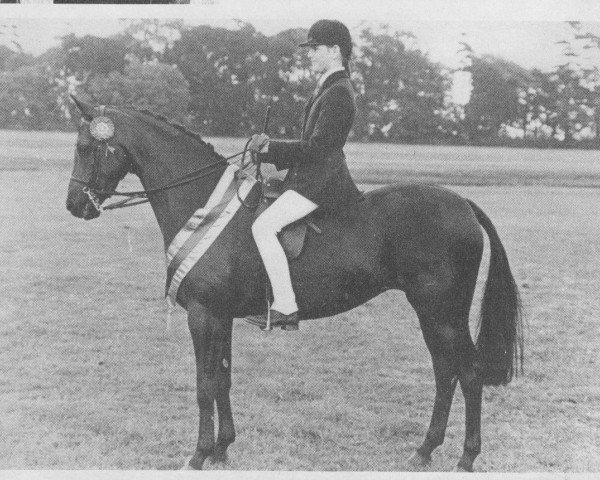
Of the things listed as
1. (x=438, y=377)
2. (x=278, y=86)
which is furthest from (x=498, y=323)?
(x=278, y=86)

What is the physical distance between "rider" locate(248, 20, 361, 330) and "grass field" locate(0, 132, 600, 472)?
101cm

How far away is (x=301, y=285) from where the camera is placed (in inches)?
159

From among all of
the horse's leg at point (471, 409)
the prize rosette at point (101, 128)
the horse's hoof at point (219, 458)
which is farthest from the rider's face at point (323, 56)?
the horse's hoof at point (219, 458)

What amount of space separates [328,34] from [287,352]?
A: 8.02ft

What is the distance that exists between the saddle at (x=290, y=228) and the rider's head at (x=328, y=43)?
0.73 metres

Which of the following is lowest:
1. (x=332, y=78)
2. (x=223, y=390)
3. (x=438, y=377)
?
(x=223, y=390)

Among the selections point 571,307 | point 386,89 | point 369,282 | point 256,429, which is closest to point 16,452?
point 256,429

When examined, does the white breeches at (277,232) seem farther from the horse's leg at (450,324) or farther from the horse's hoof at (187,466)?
the horse's hoof at (187,466)

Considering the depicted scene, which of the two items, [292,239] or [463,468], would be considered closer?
[292,239]

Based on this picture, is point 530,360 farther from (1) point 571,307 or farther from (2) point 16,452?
(2) point 16,452

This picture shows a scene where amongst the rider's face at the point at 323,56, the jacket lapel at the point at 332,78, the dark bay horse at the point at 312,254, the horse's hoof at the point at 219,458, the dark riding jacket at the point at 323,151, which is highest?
the rider's face at the point at 323,56

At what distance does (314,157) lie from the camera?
3924 mm

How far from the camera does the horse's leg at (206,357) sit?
3.95 meters

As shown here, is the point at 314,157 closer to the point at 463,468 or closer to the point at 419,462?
the point at 419,462
